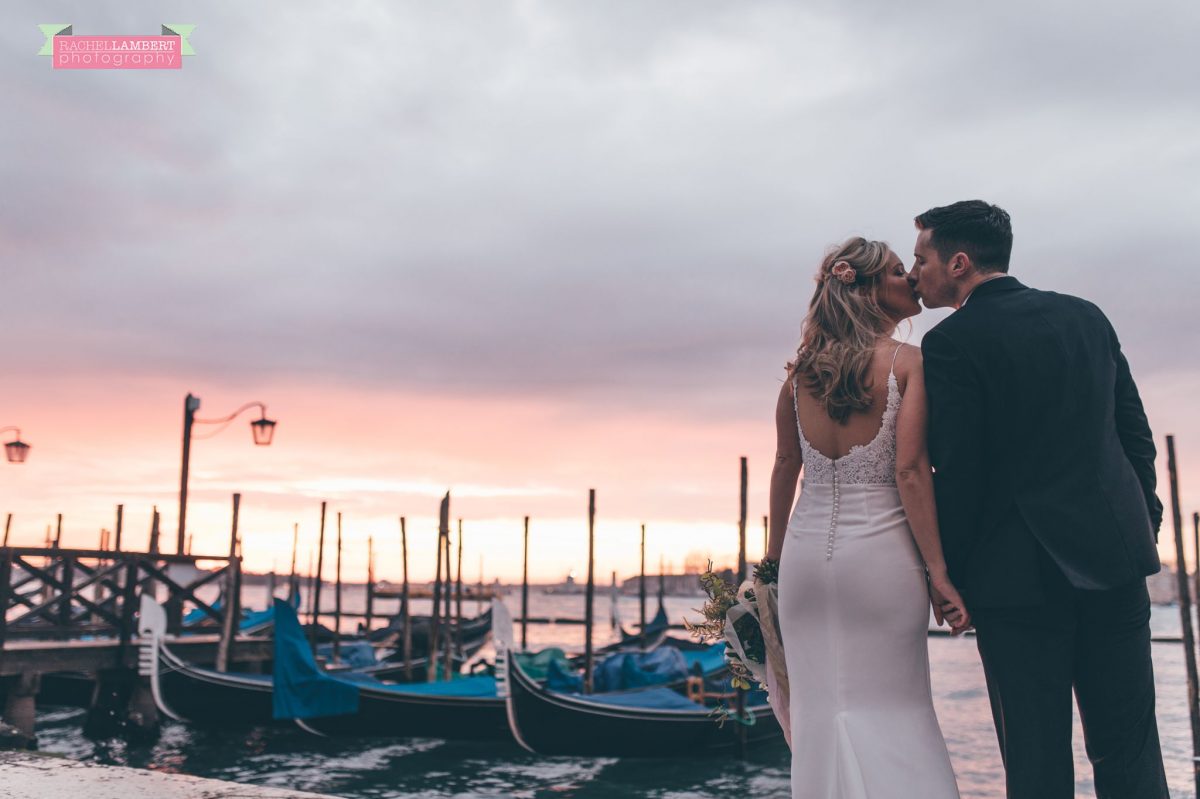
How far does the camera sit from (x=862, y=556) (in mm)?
2080

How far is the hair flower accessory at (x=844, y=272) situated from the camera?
2.14 metres

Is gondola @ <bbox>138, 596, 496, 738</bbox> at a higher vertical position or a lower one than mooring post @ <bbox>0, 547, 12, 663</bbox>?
lower

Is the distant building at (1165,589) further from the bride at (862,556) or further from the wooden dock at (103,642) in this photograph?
the bride at (862,556)

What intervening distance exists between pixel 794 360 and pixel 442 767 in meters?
11.0

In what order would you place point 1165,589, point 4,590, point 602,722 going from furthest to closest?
1. point 1165,589
2. point 602,722
3. point 4,590

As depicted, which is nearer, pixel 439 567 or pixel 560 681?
pixel 560 681

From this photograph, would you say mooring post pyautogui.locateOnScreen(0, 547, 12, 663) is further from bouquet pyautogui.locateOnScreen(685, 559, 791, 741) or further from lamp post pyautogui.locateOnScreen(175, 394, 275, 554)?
bouquet pyautogui.locateOnScreen(685, 559, 791, 741)

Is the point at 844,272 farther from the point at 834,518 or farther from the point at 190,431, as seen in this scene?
the point at 190,431

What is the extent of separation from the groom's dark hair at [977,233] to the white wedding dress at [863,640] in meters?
0.28

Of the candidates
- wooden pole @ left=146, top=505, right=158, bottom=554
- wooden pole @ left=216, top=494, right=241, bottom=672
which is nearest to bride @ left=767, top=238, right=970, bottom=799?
wooden pole @ left=216, top=494, right=241, bottom=672

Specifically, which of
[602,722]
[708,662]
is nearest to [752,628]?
[602,722]

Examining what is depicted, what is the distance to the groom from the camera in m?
1.77

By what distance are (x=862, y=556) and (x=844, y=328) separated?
474 mm

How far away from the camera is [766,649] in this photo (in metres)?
2.41
